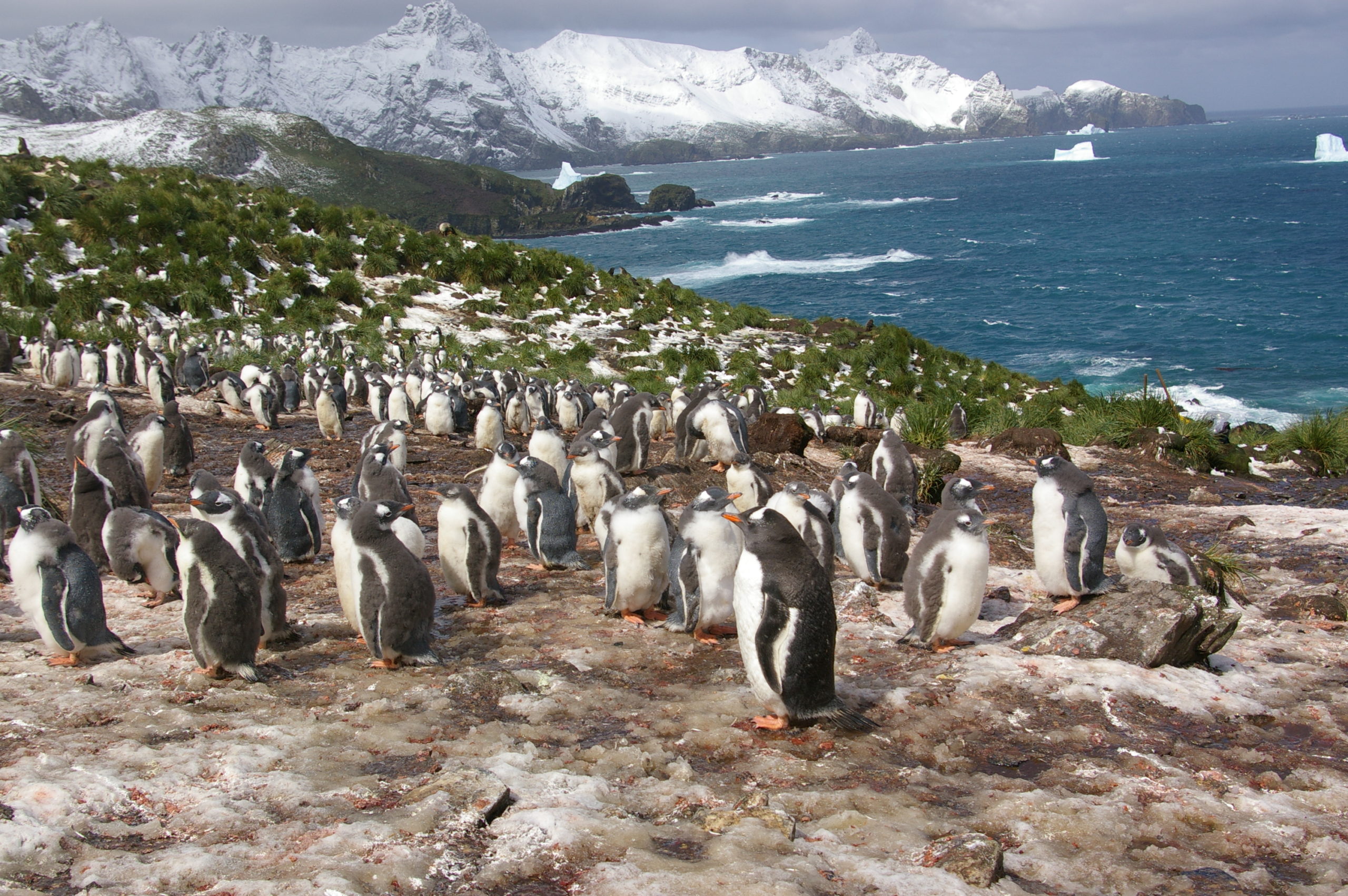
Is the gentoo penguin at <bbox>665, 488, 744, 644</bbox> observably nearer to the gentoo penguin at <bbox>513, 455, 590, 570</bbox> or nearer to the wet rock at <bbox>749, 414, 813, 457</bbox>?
the gentoo penguin at <bbox>513, 455, 590, 570</bbox>

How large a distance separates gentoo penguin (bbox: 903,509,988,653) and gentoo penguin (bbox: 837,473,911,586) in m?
1.19

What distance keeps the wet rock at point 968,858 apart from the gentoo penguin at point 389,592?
3.23 m

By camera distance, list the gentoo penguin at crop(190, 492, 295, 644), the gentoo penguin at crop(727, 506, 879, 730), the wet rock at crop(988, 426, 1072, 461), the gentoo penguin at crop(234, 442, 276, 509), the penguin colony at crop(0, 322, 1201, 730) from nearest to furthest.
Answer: the gentoo penguin at crop(727, 506, 879, 730)
the penguin colony at crop(0, 322, 1201, 730)
the gentoo penguin at crop(190, 492, 295, 644)
the gentoo penguin at crop(234, 442, 276, 509)
the wet rock at crop(988, 426, 1072, 461)

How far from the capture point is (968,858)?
3.40m

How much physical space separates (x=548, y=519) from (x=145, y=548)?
306 centimetres

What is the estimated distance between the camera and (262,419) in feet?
43.5

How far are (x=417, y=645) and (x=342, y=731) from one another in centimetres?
103

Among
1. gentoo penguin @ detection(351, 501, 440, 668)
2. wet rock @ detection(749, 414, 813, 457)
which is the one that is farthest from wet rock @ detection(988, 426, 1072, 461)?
gentoo penguin @ detection(351, 501, 440, 668)

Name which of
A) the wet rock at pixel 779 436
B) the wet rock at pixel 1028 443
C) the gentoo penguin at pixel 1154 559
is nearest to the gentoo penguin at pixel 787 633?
the gentoo penguin at pixel 1154 559

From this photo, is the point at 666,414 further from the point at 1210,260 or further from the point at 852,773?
the point at 1210,260

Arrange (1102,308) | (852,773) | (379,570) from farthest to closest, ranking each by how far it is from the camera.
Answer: (1102,308), (379,570), (852,773)

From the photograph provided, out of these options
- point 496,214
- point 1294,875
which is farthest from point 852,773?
point 496,214

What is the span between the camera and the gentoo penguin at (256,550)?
18.6 ft

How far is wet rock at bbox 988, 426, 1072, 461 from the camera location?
13.6 m
